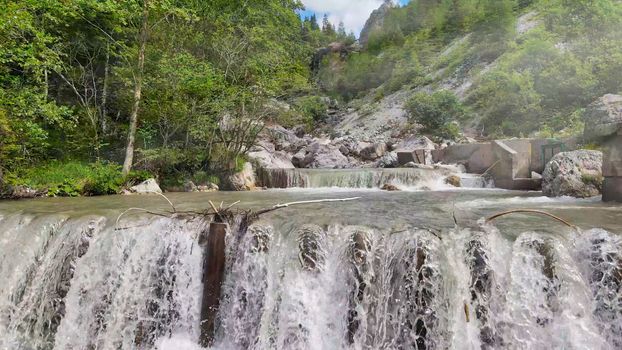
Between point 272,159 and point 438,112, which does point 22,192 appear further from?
point 438,112

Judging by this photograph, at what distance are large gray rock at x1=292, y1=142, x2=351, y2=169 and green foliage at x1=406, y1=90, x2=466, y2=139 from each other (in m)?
5.67

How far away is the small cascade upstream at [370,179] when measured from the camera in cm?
1249

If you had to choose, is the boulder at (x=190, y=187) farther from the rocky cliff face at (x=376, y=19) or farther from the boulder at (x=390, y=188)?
the rocky cliff face at (x=376, y=19)

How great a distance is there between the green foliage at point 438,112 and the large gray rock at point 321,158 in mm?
5673

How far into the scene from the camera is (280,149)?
80.6 feet

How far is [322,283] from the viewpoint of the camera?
448cm

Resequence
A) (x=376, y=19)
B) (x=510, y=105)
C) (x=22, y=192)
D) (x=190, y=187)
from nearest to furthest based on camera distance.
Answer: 1. (x=22, y=192)
2. (x=190, y=187)
3. (x=510, y=105)
4. (x=376, y=19)

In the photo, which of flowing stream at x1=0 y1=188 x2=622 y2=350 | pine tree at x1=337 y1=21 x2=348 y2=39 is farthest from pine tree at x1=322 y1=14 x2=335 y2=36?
flowing stream at x1=0 y1=188 x2=622 y2=350

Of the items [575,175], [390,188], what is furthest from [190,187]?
[575,175]

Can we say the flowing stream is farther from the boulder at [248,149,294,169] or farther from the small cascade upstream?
the boulder at [248,149,294,169]

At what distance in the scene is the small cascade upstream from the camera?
12495 mm

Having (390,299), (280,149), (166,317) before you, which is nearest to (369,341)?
(390,299)

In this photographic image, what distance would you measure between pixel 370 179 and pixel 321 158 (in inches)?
291

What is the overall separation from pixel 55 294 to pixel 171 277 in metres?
1.60
